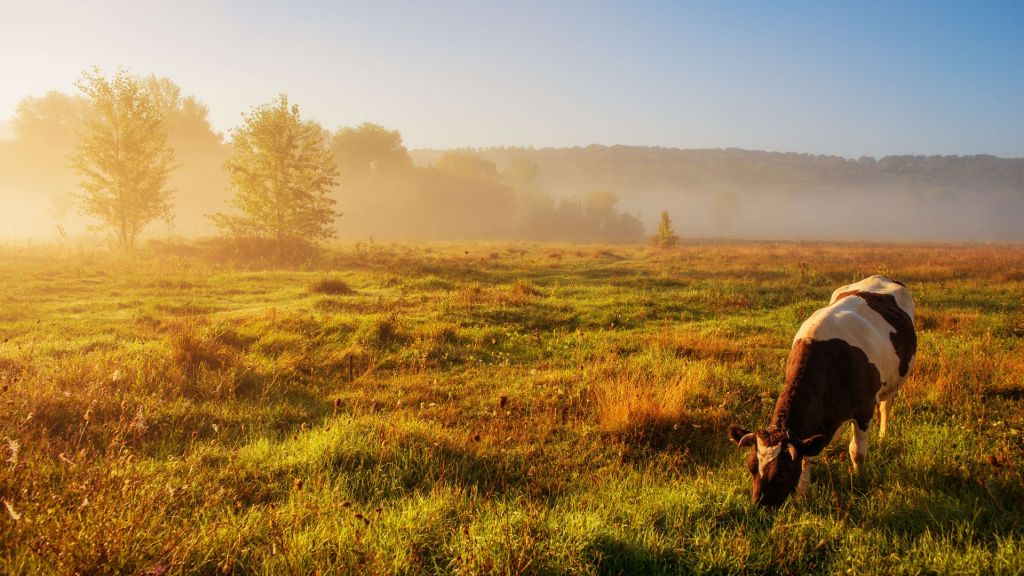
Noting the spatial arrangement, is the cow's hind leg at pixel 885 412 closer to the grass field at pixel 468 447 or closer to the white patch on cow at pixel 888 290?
the grass field at pixel 468 447

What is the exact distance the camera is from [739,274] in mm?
22219

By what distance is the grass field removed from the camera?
3.58m

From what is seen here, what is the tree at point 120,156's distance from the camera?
89.2ft

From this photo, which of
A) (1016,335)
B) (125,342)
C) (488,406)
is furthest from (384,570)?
(1016,335)

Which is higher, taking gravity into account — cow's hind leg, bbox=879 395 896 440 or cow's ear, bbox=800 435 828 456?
cow's ear, bbox=800 435 828 456

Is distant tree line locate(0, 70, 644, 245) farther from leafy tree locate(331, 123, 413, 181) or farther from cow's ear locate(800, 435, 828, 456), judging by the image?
cow's ear locate(800, 435, 828, 456)

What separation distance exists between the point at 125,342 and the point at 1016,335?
19.1 m

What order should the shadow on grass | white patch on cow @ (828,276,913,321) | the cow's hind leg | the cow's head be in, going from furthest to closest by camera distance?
white patch on cow @ (828,276,913,321) → the cow's hind leg → the shadow on grass → the cow's head

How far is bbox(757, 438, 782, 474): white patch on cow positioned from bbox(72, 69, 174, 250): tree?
33.9m

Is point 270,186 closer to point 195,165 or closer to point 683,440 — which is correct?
point 683,440

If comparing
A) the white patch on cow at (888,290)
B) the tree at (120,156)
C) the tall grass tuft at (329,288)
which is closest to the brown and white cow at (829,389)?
the white patch on cow at (888,290)

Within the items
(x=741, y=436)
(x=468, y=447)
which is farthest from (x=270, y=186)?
(x=741, y=436)

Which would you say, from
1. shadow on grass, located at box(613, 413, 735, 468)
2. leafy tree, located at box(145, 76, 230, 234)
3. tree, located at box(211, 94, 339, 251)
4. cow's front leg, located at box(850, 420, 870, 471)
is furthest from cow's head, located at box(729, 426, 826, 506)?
leafy tree, located at box(145, 76, 230, 234)

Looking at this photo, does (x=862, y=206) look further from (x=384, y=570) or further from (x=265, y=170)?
(x=384, y=570)
